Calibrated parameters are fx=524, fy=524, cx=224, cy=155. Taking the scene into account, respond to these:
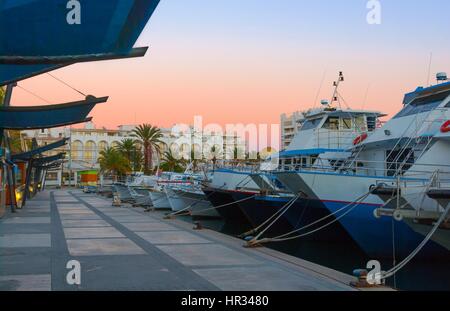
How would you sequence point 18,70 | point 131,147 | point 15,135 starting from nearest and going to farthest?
point 18,70
point 15,135
point 131,147

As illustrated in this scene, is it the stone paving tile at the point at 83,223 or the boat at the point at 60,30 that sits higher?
the boat at the point at 60,30

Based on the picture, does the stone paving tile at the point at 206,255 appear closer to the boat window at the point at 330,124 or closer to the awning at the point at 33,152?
the boat window at the point at 330,124

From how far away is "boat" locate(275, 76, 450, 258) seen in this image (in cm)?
1494

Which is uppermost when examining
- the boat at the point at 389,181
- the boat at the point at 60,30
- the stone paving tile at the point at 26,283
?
the boat at the point at 60,30

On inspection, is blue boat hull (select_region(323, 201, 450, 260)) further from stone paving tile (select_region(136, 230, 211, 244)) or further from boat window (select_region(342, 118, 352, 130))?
boat window (select_region(342, 118, 352, 130))

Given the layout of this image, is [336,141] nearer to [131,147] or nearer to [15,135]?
[15,135]

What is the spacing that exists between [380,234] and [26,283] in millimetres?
10157

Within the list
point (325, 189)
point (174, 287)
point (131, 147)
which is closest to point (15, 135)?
point (131, 147)

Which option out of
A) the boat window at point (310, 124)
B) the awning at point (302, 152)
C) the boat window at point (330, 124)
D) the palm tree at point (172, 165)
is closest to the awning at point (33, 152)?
the awning at point (302, 152)

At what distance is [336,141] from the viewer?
902 inches

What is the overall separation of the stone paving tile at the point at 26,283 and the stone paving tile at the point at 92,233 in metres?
6.17

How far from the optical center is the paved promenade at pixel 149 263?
8898 mm

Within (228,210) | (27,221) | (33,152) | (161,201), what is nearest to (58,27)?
(27,221)
